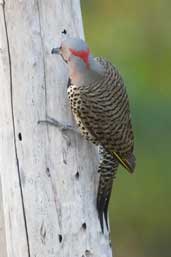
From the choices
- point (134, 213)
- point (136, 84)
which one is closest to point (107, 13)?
point (136, 84)

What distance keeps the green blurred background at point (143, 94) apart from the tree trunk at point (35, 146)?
2.83 metres

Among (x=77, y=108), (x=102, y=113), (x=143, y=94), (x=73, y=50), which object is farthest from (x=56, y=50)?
(x=143, y=94)

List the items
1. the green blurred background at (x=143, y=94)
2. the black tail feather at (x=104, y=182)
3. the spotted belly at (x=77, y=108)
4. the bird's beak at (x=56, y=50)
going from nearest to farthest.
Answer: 1. the bird's beak at (x=56, y=50)
2. the spotted belly at (x=77, y=108)
3. the black tail feather at (x=104, y=182)
4. the green blurred background at (x=143, y=94)

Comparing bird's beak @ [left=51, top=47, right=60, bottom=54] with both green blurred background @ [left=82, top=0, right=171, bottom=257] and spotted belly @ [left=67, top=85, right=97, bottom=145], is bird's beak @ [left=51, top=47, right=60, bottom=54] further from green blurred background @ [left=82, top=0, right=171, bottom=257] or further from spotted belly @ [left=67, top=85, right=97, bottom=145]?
green blurred background @ [left=82, top=0, right=171, bottom=257]

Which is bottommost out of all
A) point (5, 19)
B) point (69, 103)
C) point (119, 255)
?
point (119, 255)

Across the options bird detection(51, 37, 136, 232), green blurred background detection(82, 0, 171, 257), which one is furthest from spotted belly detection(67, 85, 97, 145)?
green blurred background detection(82, 0, 171, 257)

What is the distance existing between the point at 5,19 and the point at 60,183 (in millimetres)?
789

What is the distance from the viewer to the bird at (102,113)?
16.6ft

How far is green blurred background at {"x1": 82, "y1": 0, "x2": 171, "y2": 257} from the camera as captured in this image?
805 cm

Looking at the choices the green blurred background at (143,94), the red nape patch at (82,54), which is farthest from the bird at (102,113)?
the green blurred background at (143,94)

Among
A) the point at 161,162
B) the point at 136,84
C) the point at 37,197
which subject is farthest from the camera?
the point at 161,162

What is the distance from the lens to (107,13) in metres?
8.55

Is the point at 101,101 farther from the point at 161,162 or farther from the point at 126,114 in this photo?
the point at 161,162

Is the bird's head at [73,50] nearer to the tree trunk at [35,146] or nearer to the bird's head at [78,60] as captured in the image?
the bird's head at [78,60]
